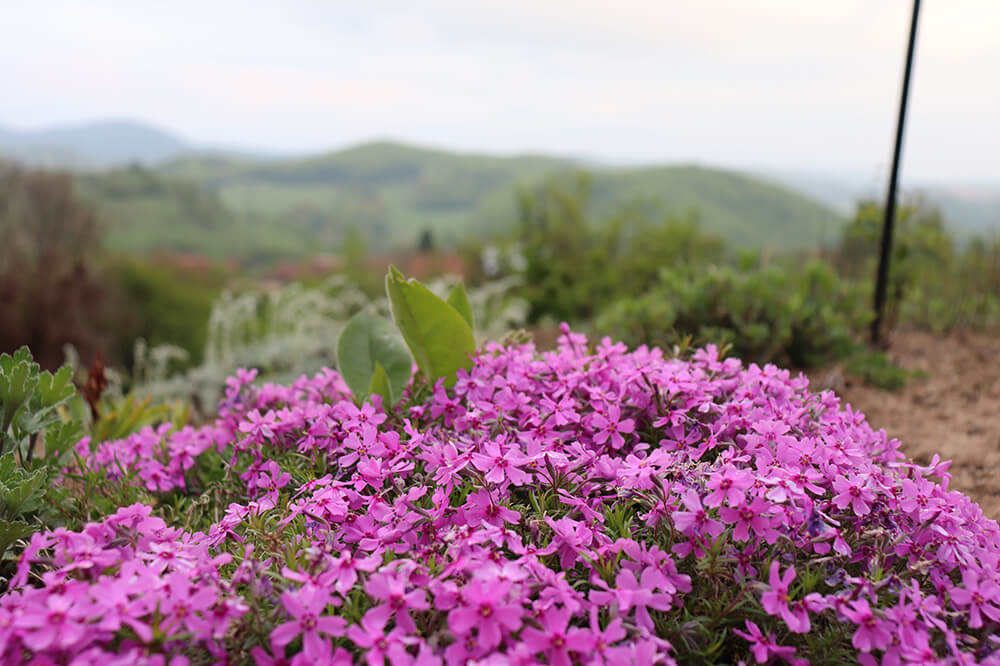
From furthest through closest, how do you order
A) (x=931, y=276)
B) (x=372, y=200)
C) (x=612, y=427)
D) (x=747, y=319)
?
(x=372, y=200) → (x=931, y=276) → (x=747, y=319) → (x=612, y=427)

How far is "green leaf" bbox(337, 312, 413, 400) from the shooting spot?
211 centimetres

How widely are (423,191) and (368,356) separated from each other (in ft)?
333

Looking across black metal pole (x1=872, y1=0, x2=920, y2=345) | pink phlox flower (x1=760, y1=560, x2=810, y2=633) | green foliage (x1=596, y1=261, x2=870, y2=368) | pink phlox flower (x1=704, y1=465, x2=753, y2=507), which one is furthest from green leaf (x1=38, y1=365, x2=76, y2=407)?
black metal pole (x1=872, y1=0, x2=920, y2=345)

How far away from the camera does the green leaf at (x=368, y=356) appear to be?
2.11m

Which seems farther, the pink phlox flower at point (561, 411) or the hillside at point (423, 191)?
the hillside at point (423, 191)

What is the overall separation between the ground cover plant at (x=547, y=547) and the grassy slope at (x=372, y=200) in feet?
16.4

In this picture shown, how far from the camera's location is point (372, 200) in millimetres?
96250

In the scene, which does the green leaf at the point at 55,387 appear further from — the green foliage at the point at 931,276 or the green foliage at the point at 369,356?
the green foliage at the point at 931,276

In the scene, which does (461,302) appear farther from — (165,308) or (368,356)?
(165,308)

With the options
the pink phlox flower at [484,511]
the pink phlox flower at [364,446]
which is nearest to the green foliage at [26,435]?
the pink phlox flower at [364,446]

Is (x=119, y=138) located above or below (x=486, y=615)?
above

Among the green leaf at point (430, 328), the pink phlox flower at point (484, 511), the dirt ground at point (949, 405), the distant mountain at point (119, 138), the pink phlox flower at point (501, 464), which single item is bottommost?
the dirt ground at point (949, 405)

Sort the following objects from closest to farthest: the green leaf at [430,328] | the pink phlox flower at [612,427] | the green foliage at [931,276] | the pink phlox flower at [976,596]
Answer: the pink phlox flower at [976,596]
the pink phlox flower at [612,427]
the green leaf at [430,328]
the green foliage at [931,276]

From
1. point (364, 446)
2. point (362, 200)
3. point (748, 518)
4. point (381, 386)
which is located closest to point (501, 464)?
point (364, 446)
